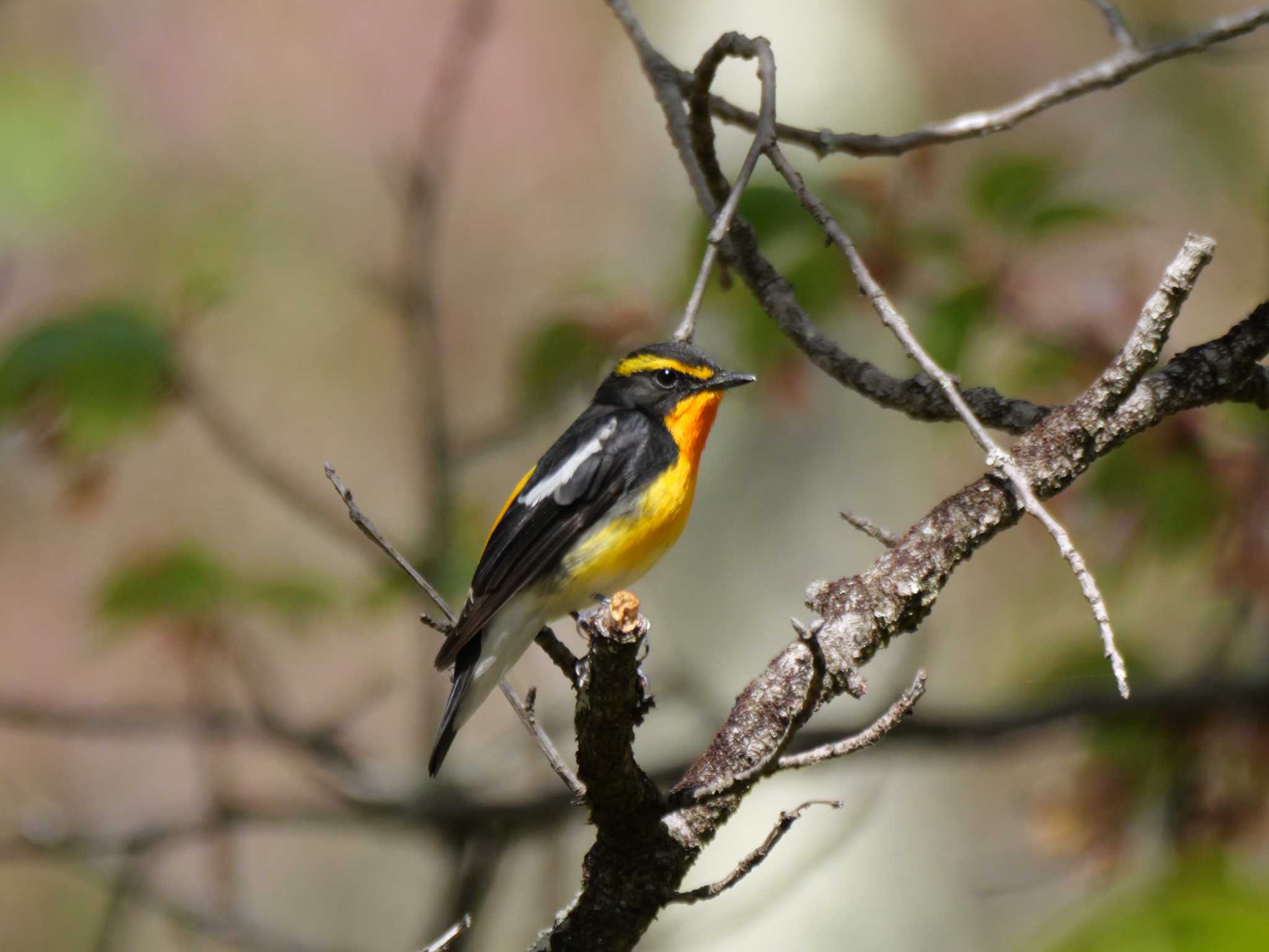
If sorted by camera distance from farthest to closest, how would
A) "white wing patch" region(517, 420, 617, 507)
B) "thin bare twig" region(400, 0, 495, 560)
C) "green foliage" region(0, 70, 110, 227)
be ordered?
1. "green foliage" region(0, 70, 110, 227)
2. "thin bare twig" region(400, 0, 495, 560)
3. "white wing patch" region(517, 420, 617, 507)

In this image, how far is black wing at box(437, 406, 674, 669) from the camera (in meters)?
3.39

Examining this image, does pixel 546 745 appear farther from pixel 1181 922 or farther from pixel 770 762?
pixel 1181 922

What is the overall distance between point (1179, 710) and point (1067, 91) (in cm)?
252

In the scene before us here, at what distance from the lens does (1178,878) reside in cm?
195

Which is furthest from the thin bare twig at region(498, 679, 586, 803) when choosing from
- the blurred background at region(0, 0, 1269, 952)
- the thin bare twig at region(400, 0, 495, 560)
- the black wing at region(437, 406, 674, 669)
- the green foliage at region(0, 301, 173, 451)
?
the thin bare twig at region(400, 0, 495, 560)

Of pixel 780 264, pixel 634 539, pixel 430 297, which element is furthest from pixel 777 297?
pixel 430 297

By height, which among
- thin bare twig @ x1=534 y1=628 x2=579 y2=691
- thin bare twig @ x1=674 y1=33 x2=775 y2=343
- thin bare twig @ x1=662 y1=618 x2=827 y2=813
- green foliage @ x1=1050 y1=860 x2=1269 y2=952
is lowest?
green foliage @ x1=1050 y1=860 x2=1269 y2=952

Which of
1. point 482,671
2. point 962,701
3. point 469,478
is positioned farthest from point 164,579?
point 962,701

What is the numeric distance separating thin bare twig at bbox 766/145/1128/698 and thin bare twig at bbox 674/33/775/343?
4 centimetres

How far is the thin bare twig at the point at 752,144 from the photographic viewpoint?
220 centimetres

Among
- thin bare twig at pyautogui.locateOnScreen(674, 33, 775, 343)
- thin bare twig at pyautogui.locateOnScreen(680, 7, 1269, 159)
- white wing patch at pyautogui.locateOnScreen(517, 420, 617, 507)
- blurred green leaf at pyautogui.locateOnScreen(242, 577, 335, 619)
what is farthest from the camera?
blurred green leaf at pyautogui.locateOnScreen(242, 577, 335, 619)

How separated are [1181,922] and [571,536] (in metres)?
2.08

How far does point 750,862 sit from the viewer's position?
1.98 meters

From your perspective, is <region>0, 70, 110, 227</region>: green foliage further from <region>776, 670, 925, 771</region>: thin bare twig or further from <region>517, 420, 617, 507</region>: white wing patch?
<region>776, 670, 925, 771</region>: thin bare twig
